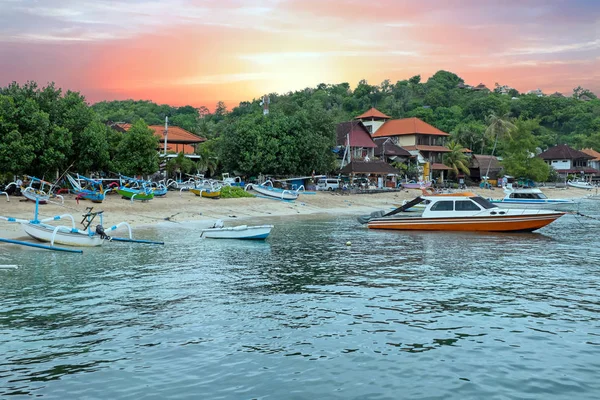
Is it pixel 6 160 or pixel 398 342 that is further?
pixel 6 160

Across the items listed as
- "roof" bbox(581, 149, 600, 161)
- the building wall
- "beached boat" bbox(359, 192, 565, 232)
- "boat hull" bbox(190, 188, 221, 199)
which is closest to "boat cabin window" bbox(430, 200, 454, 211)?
"beached boat" bbox(359, 192, 565, 232)

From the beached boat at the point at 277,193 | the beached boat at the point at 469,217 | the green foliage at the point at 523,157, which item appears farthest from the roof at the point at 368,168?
the beached boat at the point at 469,217

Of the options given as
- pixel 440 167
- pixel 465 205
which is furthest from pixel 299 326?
pixel 440 167

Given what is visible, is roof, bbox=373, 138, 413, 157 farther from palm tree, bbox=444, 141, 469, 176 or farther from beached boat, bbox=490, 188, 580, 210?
beached boat, bbox=490, 188, 580, 210

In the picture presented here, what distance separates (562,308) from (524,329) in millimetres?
2295

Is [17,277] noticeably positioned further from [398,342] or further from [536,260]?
[536,260]

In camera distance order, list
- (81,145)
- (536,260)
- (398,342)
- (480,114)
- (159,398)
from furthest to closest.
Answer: (480,114) → (81,145) → (536,260) → (398,342) → (159,398)

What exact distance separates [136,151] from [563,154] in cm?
8360

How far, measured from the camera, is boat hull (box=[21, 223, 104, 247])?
71.6 feet

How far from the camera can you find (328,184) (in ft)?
208

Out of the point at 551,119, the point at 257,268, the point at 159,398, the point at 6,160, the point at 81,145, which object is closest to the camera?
the point at 159,398

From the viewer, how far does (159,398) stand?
26.1 ft

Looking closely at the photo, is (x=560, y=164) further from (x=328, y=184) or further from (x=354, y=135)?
(x=328, y=184)

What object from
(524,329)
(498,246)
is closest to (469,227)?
(498,246)
